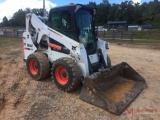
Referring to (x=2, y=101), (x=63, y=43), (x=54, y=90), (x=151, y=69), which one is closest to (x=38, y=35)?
(x=63, y=43)

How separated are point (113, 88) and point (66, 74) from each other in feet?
4.22

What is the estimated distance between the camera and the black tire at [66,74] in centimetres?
503

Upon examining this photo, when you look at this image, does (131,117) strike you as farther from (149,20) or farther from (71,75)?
(149,20)

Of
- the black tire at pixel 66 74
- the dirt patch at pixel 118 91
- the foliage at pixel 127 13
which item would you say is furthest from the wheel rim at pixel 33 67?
the foliage at pixel 127 13

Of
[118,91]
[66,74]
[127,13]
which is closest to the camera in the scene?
[118,91]

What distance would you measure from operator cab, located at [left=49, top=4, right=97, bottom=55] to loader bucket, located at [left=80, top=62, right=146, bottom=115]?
3.19ft

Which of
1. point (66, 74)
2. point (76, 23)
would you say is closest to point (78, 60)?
point (66, 74)

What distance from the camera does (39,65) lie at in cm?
599

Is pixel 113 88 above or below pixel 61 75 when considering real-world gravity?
below

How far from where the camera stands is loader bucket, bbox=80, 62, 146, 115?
14.6ft

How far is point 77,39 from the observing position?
17.9ft

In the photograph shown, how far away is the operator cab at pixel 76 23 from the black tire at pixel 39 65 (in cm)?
98

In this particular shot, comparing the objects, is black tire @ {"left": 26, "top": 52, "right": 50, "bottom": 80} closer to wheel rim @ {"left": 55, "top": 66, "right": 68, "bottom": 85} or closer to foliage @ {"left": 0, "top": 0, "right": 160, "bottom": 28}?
wheel rim @ {"left": 55, "top": 66, "right": 68, "bottom": 85}

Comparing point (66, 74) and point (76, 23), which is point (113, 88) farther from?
point (76, 23)
